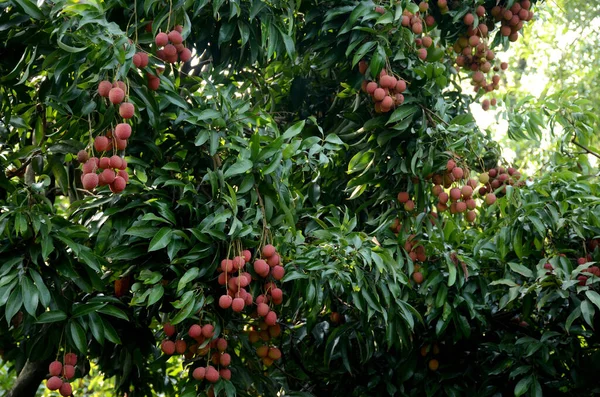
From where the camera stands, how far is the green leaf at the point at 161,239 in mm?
1930

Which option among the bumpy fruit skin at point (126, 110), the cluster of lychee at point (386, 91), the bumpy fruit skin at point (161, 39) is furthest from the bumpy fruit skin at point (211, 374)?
the cluster of lychee at point (386, 91)

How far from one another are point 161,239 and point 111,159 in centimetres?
25

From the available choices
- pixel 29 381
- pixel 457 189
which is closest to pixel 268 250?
pixel 457 189

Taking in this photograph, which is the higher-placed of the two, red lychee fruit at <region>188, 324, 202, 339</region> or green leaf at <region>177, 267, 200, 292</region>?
green leaf at <region>177, 267, 200, 292</region>

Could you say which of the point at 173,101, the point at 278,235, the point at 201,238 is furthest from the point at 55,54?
the point at 278,235

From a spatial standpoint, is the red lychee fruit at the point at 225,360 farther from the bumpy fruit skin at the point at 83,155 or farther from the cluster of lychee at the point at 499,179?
the cluster of lychee at the point at 499,179

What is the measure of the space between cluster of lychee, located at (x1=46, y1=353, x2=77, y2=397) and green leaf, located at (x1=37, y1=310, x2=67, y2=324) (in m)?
0.10

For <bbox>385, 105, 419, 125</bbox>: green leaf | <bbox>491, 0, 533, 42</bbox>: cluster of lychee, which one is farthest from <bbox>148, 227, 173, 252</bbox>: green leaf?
<bbox>491, 0, 533, 42</bbox>: cluster of lychee

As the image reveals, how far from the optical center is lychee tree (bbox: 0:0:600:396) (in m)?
1.98

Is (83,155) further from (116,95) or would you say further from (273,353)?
(273,353)

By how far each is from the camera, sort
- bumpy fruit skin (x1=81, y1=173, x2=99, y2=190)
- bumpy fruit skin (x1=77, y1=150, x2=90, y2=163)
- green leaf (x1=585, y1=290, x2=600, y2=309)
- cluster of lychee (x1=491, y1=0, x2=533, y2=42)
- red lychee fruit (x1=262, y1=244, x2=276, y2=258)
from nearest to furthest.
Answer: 1. bumpy fruit skin (x1=81, y1=173, x2=99, y2=190)
2. bumpy fruit skin (x1=77, y1=150, x2=90, y2=163)
3. red lychee fruit (x1=262, y1=244, x2=276, y2=258)
4. green leaf (x1=585, y1=290, x2=600, y2=309)
5. cluster of lychee (x1=491, y1=0, x2=533, y2=42)

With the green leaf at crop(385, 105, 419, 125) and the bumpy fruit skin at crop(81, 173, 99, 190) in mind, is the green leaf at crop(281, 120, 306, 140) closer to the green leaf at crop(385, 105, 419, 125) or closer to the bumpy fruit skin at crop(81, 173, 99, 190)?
the green leaf at crop(385, 105, 419, 125)

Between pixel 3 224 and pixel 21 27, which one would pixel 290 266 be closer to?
pixel 3 224

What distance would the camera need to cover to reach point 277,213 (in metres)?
2.17
